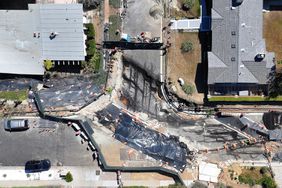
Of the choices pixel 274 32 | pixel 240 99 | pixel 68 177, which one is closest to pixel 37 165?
pixel 68 177

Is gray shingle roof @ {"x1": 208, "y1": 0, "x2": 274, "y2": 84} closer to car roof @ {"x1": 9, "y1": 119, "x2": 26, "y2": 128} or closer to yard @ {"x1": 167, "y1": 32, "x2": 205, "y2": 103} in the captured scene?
yard @ {"x1": 167, "y1": 32, "x2": 205, "y2": 103}

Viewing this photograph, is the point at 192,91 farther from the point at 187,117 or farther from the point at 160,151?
the point at 160,151

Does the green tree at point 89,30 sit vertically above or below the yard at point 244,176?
above

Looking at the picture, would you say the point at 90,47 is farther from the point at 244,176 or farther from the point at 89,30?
the point at 244,176

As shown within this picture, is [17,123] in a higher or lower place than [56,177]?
higher

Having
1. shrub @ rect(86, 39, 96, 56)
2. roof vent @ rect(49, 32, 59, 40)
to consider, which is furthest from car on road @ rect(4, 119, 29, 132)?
shrub @ rect(86, 39, 96, 56)

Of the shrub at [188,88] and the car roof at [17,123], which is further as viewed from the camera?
the shrub at [188,88]

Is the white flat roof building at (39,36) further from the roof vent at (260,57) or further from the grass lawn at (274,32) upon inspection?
the grass lawn at (274,32)

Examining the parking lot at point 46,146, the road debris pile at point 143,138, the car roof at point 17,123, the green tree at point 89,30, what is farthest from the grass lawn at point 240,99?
the car roof at point 17,123
